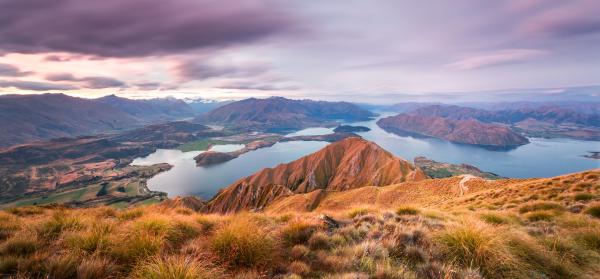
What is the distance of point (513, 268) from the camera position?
19.9 ft

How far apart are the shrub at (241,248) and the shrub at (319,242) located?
55.7 inches

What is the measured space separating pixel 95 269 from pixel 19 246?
115 inches

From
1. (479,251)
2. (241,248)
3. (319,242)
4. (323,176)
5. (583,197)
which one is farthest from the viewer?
(323,176)

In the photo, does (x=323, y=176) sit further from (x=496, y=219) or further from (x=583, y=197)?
(x=496, y=219)

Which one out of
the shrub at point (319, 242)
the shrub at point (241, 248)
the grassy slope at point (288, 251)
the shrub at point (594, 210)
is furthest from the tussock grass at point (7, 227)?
the shrub at point (594, 210)

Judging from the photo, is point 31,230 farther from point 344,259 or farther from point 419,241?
point 419,241

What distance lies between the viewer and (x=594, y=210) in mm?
11602

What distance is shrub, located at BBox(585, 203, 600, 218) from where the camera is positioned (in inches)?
450

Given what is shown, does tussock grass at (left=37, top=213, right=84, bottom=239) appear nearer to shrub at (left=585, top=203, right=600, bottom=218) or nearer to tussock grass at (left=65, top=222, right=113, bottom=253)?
tussock grass at (left=65, top=222, right=113, bottom=253)

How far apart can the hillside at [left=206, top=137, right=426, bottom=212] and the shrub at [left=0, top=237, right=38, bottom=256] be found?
A: 110m

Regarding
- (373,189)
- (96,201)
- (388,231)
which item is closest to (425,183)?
(373,189)

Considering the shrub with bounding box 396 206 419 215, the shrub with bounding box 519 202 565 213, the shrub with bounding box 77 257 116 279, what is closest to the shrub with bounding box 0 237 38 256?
the shrub with bounding box 77 257 116 279

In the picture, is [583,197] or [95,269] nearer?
[95,269]

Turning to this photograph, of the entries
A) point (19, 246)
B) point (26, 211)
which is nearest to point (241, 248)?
point (19, 246)
